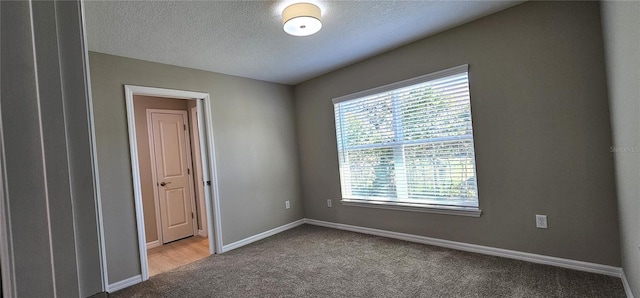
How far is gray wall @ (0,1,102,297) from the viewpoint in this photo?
1.15 ft

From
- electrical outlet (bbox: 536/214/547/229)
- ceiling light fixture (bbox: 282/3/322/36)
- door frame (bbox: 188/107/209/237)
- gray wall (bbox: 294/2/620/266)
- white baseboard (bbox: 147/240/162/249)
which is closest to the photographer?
ceiling light fixture (bbox: 282/3/322/36)

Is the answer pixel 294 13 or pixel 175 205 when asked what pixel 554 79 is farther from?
pixel 175 205

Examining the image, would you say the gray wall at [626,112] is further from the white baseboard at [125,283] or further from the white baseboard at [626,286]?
the white baseboard at [125,283]

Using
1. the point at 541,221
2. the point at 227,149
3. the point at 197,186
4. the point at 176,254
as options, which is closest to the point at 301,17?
the point at 227,149

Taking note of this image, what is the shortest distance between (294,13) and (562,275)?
3.04 metres

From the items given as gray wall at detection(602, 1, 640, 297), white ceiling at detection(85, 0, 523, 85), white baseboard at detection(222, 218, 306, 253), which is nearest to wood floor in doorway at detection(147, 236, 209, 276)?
white baseboard at detection(222, 218, 306, 253)

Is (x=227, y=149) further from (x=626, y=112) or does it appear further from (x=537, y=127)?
(x=626, y=112)

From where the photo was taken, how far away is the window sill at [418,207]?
9.89 feet

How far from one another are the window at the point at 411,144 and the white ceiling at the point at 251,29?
0.60m

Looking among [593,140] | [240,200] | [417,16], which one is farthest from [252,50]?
[593,140]

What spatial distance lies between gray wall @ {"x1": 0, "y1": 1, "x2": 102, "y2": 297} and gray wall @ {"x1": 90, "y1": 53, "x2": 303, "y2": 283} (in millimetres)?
3027

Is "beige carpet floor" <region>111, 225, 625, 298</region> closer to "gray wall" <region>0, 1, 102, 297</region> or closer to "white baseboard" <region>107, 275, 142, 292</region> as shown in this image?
"white baseboard" <region>107, 275, 142, 292</region>

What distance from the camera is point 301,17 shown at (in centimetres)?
221

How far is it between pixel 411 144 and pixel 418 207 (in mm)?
744
